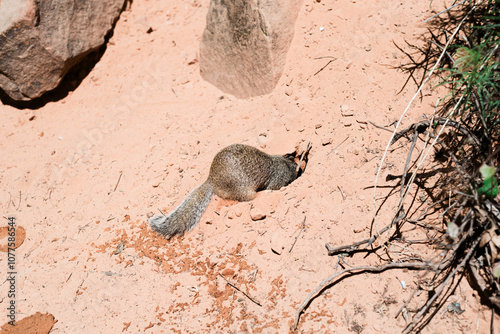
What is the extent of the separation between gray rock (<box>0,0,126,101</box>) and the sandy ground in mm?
327

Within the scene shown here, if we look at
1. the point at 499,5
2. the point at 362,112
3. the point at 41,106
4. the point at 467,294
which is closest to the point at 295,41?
the point at 362,112

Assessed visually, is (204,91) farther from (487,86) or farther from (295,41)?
(487,86)

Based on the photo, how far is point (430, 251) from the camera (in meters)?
2.34

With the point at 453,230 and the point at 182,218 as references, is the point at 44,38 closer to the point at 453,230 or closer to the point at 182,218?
the point at 182,218

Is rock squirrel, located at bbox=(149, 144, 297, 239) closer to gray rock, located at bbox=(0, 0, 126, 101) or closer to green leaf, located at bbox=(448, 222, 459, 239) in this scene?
green leaf, located at bbox=(448, 222, 459, 239)

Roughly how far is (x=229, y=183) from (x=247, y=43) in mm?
1777

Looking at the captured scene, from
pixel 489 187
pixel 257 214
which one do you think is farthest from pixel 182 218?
pixel 489 187

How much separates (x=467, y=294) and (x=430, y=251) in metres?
0.32

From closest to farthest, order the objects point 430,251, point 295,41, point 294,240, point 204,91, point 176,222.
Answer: point 430,251 < point 294,240 < point 176,222 < point 295,41 < point 204,91

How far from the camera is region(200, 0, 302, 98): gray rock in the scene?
4.07m

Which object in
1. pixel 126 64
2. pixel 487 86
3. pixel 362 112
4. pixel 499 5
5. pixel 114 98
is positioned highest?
pixel 499 5

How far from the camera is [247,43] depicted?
4281 millimetres

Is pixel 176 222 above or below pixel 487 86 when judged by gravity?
below

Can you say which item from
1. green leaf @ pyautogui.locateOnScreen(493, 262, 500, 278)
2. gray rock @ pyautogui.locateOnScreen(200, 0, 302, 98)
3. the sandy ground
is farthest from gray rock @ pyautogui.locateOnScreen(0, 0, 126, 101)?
green leaf @ pyautogui.locateOnScreen(493, 262, 500, 278)
